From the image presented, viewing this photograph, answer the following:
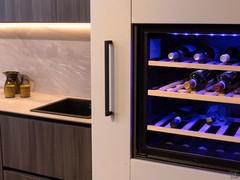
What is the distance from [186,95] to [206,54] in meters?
0.24

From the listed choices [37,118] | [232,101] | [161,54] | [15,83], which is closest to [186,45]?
[161,54]

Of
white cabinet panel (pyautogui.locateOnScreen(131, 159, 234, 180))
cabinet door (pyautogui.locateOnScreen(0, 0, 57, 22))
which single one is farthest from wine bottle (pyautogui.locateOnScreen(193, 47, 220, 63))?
cabinet door (pyautogui.locateOnScreen(0, 0, 57, 22))

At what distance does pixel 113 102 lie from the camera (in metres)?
1.89

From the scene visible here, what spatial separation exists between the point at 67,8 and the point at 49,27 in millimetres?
579

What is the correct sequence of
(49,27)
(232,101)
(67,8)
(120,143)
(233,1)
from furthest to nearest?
(49,27), (67,8), (120,143), (232,101), (233,1)

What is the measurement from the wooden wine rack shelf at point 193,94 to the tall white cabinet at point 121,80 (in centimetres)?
16

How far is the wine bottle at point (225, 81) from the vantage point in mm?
1768

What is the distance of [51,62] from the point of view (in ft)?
9.59

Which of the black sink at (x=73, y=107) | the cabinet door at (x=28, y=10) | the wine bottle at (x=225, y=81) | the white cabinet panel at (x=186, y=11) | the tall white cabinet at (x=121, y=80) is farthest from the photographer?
the black sink at (x=73, y=107)

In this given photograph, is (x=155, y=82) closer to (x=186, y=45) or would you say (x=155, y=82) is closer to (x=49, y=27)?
(x=186, y=45)

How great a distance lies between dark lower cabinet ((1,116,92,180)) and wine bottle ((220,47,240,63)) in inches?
34.0

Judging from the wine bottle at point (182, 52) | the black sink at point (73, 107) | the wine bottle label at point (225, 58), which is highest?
the wine bottle at point (182, 52)

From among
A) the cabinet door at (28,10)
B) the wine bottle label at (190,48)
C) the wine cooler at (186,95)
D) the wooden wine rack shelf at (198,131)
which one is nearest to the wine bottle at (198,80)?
the wine cooler at (186,95)

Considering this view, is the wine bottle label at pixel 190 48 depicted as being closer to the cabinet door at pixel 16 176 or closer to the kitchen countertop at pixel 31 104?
the kitchen countertop at pixel 31 104
